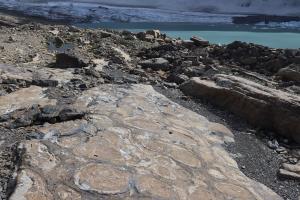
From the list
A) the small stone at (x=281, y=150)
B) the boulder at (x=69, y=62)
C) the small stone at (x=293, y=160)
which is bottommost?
the small stone at (x=293, y=160)

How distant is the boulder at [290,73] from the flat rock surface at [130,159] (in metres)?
1.66

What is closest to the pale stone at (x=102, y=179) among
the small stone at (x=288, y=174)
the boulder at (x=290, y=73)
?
the small stone at (x=288, y=174)

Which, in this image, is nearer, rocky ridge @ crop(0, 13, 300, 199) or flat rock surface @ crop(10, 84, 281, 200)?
flat rock surface @ crop(10, 84, 281, 200)

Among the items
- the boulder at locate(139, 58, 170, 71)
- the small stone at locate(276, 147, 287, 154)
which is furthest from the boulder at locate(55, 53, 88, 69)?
the small stone at locate(276, 147, 287, 154)

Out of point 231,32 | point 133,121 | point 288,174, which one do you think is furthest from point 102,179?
point 231,32

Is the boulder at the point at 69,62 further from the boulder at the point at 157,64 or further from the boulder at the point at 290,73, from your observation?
the boulder at the point at 290,73

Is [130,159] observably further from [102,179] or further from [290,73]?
[290,73]

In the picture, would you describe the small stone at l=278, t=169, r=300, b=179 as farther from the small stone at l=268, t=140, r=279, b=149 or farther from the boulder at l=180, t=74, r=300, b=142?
the boulder at l=180, t=74, r=300, b=142

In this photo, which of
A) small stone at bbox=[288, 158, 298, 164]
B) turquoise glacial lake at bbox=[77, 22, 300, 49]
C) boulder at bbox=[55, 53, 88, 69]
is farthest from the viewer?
turquoise glacial lake at bbox=[77, 22, 300, 49]

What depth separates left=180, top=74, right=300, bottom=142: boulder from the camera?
4.27 m

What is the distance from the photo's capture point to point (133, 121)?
12.6 feet

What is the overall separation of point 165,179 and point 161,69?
2.95 metres

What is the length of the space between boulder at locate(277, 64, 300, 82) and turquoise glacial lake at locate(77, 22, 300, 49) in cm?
728

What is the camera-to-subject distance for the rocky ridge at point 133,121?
2926 millimetres
